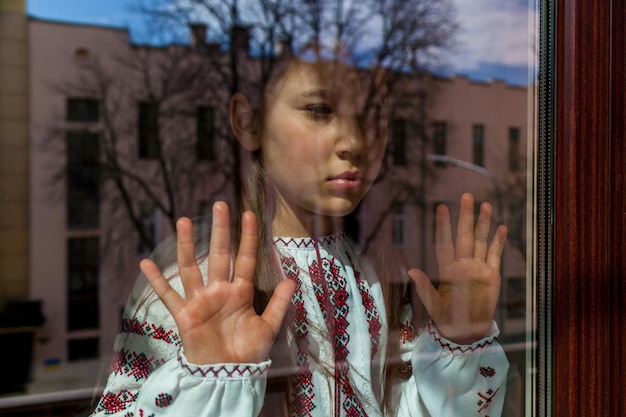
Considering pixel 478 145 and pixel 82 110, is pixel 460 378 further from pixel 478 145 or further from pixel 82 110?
pixel 82 110

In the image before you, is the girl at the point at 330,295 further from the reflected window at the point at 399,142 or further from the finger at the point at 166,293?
the reflected window at the point at 399,142

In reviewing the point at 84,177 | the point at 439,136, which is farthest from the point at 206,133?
the point at 439,136

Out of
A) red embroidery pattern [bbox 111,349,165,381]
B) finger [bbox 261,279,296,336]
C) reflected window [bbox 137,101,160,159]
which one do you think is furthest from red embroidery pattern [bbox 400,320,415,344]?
reflected window [bbox 137,101,160,159]

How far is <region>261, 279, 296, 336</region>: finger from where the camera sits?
772mm

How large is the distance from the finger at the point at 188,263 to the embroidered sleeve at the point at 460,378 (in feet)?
1.61

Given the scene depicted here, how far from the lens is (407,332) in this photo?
1049 mm

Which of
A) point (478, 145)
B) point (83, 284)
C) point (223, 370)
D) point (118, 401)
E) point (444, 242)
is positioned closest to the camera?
point (223, 370)

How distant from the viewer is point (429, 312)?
3.40 ft

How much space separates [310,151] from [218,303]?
34 centimetres

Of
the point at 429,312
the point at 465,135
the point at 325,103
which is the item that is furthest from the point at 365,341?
the point at 465,135

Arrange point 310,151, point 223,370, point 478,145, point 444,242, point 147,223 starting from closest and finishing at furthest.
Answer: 1. point 223,370
2. point 310,151
3. point 444,242
4. point 478,145
5. point 147,223

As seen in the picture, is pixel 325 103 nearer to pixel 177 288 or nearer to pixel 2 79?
pixel 177 288

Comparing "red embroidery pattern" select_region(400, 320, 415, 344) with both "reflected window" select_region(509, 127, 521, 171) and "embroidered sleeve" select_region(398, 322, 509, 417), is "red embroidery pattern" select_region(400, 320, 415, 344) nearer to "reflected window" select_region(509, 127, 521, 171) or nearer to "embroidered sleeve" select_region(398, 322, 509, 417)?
"embroidered sleeve" select_region(398, 322, 509, 417)

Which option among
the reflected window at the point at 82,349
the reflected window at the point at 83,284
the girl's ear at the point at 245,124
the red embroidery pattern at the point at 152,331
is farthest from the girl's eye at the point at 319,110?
the reflected window at the point at 82,349
